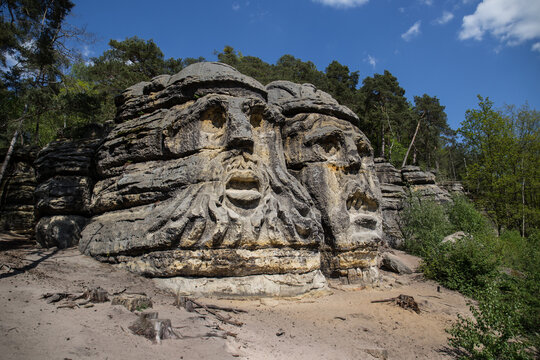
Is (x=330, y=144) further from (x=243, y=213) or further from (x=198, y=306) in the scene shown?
(x=198, y=306)

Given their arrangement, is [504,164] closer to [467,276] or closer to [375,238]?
[467,276]

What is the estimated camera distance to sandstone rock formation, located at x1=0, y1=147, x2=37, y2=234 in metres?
12.1

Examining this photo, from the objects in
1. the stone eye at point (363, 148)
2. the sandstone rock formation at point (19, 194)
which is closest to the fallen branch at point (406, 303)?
the stone eye at point (363, 148)

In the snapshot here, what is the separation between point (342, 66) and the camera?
103ft

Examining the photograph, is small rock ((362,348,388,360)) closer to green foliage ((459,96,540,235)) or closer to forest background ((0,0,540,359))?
forest background ((0,0,540,359))

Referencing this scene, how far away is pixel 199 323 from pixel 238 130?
14.7 feet

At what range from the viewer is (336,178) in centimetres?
976

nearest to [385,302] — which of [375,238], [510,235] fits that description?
[375,238]

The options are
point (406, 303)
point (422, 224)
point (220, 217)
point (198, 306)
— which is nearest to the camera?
point (198, 306)

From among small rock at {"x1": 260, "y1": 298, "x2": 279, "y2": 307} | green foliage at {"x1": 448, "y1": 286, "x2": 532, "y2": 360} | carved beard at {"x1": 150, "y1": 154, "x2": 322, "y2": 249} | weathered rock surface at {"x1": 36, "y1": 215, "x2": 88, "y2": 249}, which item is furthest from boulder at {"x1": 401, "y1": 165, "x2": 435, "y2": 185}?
weathered rock surface at {"x1": 36, "y1": 215, "x2": 88, "y2": 249}

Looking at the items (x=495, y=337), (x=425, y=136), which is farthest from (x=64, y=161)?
(x=425, y=136)

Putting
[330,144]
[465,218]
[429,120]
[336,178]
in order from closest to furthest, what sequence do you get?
[336,178] < [330,144] < [465,218] < [429,120]

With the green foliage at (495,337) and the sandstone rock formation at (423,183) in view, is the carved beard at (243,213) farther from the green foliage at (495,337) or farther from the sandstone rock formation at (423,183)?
the sandstone rock formation at (423,183)

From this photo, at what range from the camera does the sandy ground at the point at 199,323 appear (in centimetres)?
381
